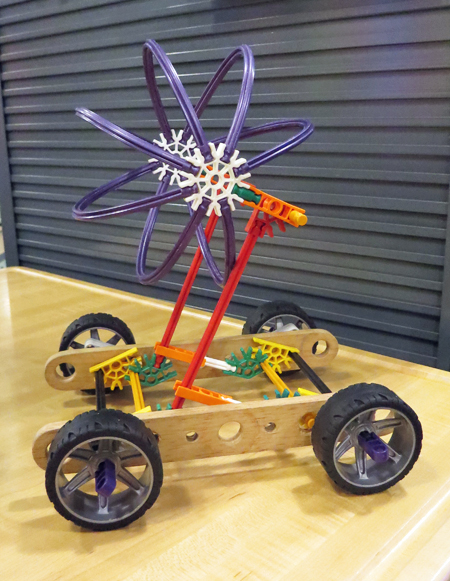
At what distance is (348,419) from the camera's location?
88 centimetres

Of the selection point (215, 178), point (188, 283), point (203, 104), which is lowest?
point (188, 283)

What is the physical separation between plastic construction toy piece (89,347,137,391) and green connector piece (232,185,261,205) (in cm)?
47

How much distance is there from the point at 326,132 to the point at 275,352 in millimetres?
631

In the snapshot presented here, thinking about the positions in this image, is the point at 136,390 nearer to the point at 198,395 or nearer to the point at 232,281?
the point at 198,395

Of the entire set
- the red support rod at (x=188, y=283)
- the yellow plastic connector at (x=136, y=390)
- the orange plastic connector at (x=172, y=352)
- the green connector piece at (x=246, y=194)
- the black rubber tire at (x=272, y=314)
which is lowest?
the yellow plastic connector at (x=136, y=390)

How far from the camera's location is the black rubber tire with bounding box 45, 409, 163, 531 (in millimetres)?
807

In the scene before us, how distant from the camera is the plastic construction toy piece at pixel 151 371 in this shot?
4.01 ft

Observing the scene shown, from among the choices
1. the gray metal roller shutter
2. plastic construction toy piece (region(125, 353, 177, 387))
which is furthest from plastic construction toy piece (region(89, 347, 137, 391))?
the gray metal roller shutter

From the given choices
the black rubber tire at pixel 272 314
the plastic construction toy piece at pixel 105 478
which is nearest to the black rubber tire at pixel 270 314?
the black rubber tire at pixel 272 314

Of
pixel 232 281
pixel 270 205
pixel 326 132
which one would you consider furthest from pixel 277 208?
pixel 326 132

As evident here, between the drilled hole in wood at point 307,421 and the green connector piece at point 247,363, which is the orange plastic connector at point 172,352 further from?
the drilled hole in wood at point 307,421

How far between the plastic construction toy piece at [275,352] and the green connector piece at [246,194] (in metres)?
0.43

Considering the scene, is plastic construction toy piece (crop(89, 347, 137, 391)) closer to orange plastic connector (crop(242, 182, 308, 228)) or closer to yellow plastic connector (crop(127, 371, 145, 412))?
yellow plastic connector (crop(127, 371, 145, 412))

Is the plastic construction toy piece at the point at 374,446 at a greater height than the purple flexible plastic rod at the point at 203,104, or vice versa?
the purple flexible plastic rod at the point at 203,104
